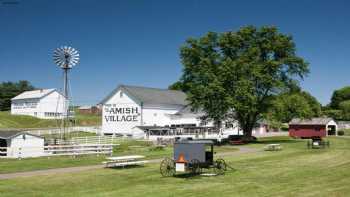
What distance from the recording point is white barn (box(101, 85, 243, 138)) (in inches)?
2670

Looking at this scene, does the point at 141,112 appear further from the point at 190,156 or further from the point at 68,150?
the point at 190,156

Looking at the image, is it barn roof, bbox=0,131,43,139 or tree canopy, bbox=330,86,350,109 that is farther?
tree canopy, bbox=330,86,350,109

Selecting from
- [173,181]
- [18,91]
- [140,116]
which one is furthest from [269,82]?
[18,91]

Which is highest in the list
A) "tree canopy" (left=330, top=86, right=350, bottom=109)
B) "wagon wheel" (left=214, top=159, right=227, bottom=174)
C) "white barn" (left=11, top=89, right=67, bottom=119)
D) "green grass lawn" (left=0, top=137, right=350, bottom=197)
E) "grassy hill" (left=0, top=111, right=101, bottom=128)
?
"tree canopy" (left=330, top=86, right=350, bottom=109)

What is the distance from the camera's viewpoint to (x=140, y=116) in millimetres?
67188

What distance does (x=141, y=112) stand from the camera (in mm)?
67125

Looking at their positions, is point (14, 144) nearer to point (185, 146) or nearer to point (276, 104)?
point (185, 146)

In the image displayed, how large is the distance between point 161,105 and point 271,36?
25616 millimetres

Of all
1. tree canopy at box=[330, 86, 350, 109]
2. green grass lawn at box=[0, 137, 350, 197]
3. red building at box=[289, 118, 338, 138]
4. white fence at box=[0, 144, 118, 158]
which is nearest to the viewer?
green grass lawn at box=[0, 137, 350, 197]

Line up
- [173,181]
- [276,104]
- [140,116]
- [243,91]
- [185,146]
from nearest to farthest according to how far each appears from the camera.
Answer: [173,181], [185,146], [243,91], [276,104], [140,116]

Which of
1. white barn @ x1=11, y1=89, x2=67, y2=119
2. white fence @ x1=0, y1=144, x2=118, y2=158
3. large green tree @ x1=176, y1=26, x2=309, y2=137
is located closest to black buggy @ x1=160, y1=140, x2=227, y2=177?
white fence @ x1=0, y1=144, x2=118, y2=158

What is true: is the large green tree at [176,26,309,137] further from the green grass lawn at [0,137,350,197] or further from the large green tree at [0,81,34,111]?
the large green tree at [0,81,34,111]

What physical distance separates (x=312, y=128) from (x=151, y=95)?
30.0 m

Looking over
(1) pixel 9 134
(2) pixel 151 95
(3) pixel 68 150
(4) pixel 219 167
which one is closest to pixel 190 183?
(4) pixel 219 167
